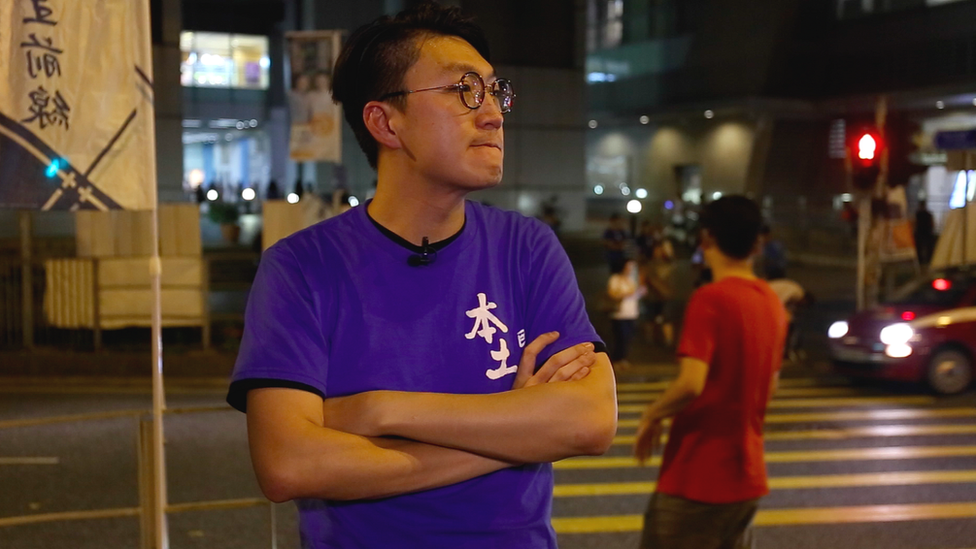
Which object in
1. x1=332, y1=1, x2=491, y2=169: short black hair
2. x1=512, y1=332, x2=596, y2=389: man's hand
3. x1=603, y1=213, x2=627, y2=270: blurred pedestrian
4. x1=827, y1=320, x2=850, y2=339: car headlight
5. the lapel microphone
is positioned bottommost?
x1=827, y1=320, x2=850, y2=339: car headlight

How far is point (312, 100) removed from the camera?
1405 centimetres

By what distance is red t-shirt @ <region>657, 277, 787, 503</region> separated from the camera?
400 centimetres

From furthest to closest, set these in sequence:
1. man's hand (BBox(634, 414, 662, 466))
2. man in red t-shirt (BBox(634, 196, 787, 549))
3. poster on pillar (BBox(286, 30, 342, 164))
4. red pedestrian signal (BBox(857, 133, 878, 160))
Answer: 1. red pedestrian signal (BBox(857, 133, 878, 160))
2. poster on pillar (BBox(286, 30, 342, 164))
3. man's hand (BBox(634, 414, 662, 466))
4. man in red t-shirt (BBox(634, 196, 787, 549))

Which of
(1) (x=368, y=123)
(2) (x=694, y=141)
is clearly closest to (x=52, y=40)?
(1) (x=368, y=123)

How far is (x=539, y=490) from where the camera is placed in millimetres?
2254

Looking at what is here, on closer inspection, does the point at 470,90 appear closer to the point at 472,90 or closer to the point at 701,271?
the point at 472,90

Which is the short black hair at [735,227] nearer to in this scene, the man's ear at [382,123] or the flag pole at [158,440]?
the man's ear at [382,123]

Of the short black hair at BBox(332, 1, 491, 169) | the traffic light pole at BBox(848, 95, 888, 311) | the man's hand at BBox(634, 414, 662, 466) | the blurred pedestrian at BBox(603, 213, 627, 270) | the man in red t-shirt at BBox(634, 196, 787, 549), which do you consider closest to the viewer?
the short black hair at BBox(332, 1, 491, 169)

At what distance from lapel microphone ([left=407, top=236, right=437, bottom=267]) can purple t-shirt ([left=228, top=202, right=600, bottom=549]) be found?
0.01 metres

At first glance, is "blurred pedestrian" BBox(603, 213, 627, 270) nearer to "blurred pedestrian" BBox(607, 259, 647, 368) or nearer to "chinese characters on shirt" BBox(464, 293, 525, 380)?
"blurred pedestrian" BBox(607, 259, 647, 368)

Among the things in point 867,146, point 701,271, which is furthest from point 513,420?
point 867,146

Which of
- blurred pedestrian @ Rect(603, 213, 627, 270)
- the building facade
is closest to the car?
blurred pedestrian @ Rect(603, 213, 627, 270)

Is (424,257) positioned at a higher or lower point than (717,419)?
higher

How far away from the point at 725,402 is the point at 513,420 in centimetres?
214
